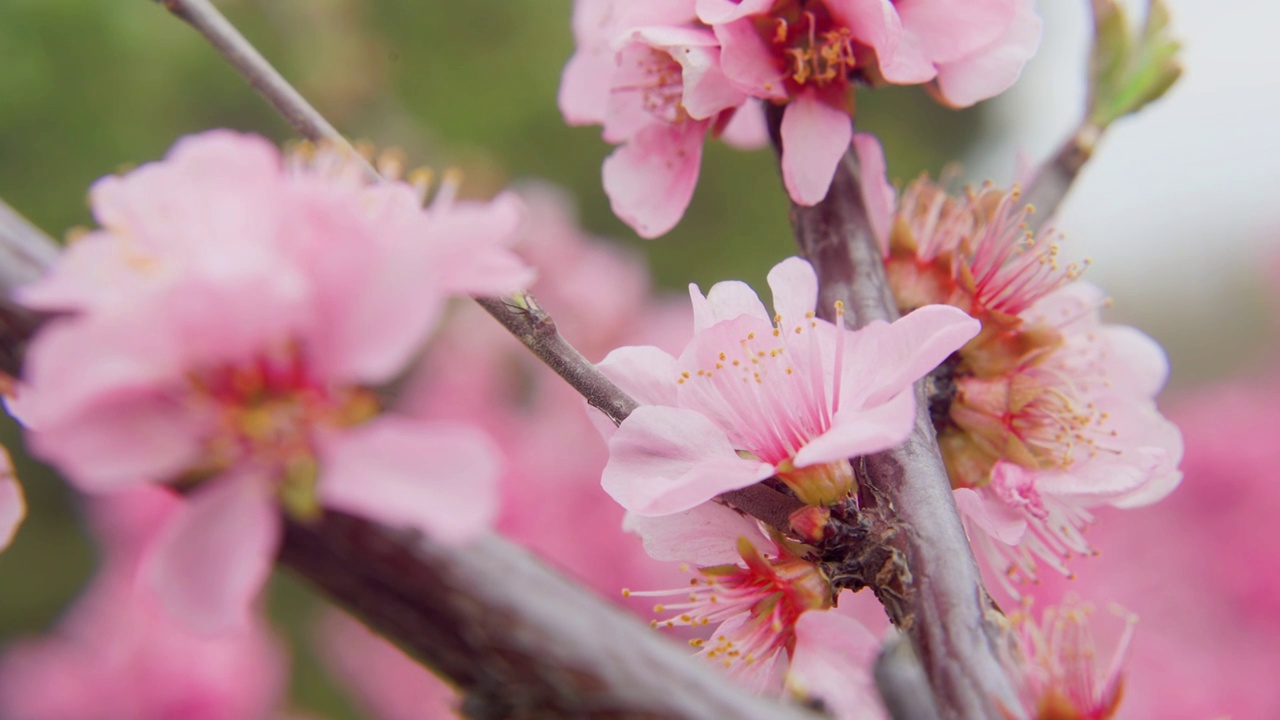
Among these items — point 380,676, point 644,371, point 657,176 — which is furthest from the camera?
point 380,676

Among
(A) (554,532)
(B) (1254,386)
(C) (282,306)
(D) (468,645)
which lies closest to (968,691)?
A: (D) (468,645)

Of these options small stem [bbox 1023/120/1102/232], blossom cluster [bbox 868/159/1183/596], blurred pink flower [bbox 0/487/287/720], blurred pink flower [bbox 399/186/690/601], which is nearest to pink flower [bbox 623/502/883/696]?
blossom cluster [bbox 868/159/1183/596]

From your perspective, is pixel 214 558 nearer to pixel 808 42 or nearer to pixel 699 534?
pixel 699 534

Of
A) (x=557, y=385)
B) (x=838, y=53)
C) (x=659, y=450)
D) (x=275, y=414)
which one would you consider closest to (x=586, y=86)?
(x=838, y=53)

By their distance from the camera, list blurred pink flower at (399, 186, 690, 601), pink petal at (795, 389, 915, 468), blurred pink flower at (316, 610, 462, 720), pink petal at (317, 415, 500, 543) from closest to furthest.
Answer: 1. pink petal at (317, 415, 500, 543)
2. pink petal at (795, 389, 915, 468)
3. blurred pink flower at (399, 186, 690, 601)
4. blurred pink flower at (316, 610, 462, 720)

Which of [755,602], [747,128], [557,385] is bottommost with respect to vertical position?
[755,602]

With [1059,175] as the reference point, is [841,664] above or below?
below

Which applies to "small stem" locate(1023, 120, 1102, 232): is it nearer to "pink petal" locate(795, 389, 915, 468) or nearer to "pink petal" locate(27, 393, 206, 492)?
"pink petal" locate(795, 389, 915, 468)
